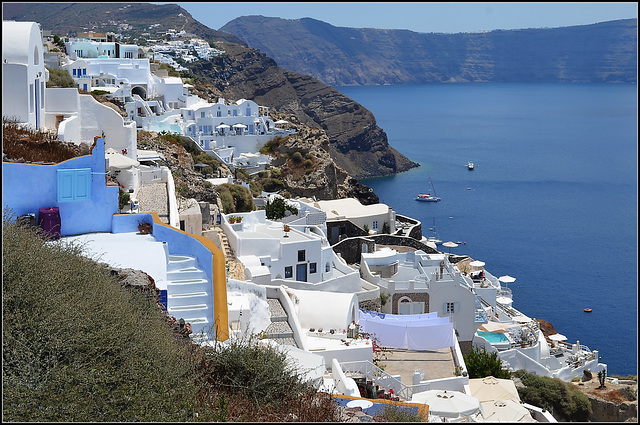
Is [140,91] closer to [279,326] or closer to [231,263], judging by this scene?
[231,263]

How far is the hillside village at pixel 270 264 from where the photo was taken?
907 centimetres

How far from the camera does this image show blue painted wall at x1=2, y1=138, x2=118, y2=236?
8820mm

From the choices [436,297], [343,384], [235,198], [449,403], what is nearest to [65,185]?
[343,384]

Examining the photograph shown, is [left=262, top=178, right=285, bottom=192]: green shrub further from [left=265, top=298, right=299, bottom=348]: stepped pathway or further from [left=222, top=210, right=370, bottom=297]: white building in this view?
[left=265, top=298, right=299, bottom=348]: stepped pathway

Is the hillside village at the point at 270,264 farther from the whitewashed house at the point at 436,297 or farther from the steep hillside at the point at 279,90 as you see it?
the steep hillside at the point at 279,90

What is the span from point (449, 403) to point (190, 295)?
440 cm

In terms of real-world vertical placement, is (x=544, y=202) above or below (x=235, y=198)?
below

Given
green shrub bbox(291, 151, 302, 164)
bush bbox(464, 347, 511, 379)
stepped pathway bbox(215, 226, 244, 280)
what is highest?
green shrub bbox(291, 151, 302, 164)

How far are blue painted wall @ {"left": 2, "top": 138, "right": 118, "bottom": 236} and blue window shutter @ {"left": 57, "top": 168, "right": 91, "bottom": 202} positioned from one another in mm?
63

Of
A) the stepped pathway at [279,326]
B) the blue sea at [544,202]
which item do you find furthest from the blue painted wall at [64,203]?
the blue sea at [544,202]

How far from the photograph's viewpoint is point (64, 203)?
30.4 ft

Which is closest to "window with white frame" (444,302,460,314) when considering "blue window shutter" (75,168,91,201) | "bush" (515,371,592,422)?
"bush" (515,371,592,422)

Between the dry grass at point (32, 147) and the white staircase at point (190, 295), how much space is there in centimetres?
248

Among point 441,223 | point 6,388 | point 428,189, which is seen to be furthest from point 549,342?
point 428,189
